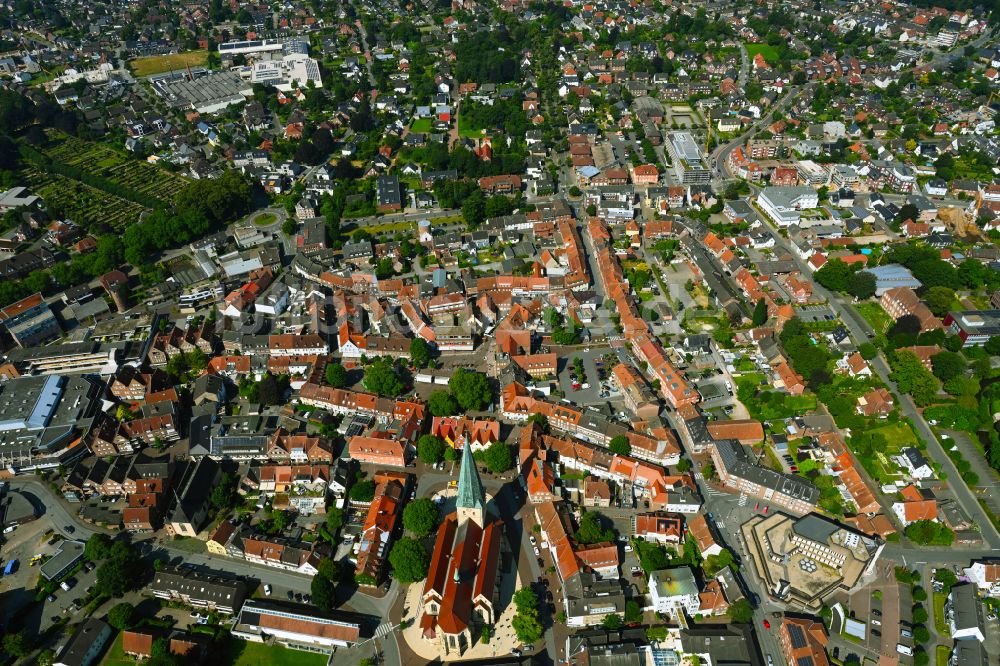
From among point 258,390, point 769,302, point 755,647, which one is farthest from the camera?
point 769,302

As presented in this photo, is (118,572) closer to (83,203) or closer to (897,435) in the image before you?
(897,435)

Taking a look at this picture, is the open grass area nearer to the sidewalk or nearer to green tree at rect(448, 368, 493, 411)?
the sidewalk

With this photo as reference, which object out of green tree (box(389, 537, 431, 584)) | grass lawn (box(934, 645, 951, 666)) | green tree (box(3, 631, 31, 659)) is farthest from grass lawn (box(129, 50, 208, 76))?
grass lawn (box(934, 645, 951, 666))

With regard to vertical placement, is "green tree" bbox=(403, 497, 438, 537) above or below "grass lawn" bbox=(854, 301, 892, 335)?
above

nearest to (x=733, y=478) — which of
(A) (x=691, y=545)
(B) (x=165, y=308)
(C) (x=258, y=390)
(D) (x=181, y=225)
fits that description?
(A) (x=691, y=545)

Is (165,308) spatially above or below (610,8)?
below

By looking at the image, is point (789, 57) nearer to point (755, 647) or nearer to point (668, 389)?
point (668, 389)

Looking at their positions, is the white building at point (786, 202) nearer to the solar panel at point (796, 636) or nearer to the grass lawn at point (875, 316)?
the grass lawn at point (875, 316)

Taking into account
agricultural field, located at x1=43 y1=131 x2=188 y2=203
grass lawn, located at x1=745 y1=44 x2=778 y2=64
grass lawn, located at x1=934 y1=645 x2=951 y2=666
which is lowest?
grass lawn, located at x1=934 y1=645 x2=951 y2=666
